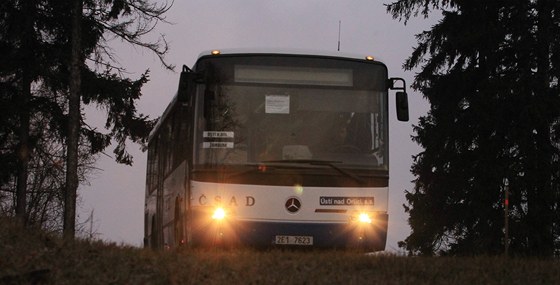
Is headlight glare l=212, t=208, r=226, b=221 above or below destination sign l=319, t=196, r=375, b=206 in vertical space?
below

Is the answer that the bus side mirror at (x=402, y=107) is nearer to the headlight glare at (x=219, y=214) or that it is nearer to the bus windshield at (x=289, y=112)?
the bus windshield at (x=289, y=112)

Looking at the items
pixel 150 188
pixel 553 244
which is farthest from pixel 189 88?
pixel 553 244

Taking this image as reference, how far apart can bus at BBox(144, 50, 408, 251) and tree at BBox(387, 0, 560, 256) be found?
12.4m

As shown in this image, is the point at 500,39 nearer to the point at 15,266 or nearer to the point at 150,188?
the point at 150,188

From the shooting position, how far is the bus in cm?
1359

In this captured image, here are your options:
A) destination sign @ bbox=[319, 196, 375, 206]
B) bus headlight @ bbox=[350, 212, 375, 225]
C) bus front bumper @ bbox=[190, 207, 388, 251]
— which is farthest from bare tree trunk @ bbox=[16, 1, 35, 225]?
bus headlight @ bbox=[350, 212, 375, 225]

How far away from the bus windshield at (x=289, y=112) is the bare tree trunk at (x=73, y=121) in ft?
40.8

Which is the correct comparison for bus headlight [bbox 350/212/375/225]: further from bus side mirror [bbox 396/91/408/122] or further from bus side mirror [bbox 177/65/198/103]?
bus side mirror [bbox 177/65/198/103]

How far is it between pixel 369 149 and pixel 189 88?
3.13m

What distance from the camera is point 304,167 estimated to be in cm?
1366

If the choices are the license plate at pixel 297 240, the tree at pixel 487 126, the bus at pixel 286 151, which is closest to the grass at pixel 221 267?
the license plate at pixel 297 240

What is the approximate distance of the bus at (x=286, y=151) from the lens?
44.6ft

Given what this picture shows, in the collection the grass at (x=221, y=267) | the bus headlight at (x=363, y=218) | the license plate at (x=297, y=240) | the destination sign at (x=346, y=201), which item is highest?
the destination sign at (x=346, y=201)

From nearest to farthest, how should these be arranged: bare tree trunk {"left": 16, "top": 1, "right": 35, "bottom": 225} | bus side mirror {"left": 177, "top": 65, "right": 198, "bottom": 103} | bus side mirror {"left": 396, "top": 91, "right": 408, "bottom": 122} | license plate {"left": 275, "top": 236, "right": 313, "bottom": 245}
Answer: bus side mirror {"left": 177, "top": 65, "right": 198, "bottom": 103}
license plate {"left": 275, "top": 236, "right": 313, "bottom": 245}
bus side mirror {"left": 396, "top": 91, "right": 408, "bottom": 122}
bare tree trunk {"left": 16, "top": 1, "right": 35, "bottom": 225}
